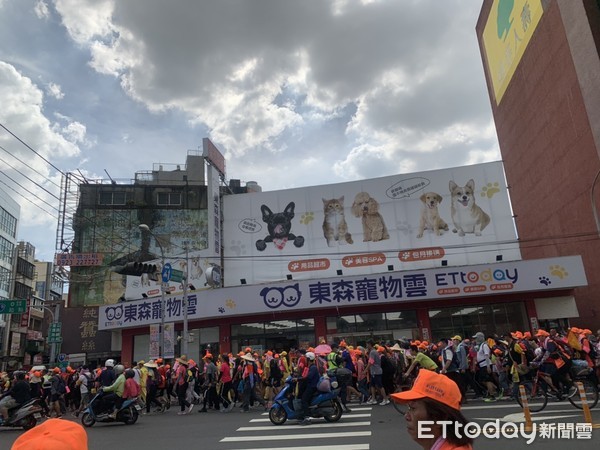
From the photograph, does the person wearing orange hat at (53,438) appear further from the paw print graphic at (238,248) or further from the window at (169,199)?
the window at (169,199)

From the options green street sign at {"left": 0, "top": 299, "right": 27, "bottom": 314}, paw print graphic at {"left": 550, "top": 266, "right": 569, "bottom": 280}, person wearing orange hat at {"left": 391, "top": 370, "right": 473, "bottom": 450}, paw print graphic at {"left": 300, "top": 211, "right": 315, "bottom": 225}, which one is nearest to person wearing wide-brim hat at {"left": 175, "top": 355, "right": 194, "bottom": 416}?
person wearing orange hat at {"left": 391, "top": 370, "right": 473, "bottom": 450}

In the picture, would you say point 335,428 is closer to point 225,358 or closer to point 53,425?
point 225,358

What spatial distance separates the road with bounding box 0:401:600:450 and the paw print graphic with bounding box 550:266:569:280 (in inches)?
543

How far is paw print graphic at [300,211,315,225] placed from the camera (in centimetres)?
4006

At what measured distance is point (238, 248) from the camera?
40812mm

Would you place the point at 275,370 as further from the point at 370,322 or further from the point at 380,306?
the point at 380,306

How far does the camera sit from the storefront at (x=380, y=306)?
24.6 metres

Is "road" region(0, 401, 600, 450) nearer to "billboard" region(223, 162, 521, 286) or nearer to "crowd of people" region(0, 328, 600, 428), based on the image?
"crowd of people" region(0, 328, 600, 428)

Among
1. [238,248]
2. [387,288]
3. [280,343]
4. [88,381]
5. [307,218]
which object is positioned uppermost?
[307,218]

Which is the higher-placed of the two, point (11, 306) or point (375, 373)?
point (11, 306)

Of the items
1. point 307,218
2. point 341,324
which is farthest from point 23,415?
point 307,218

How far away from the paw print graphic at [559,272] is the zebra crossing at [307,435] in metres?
16.7

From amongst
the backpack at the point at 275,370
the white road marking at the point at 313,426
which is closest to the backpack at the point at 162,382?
the backpack at the point at 275,370

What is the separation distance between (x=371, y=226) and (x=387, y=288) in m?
14.1
